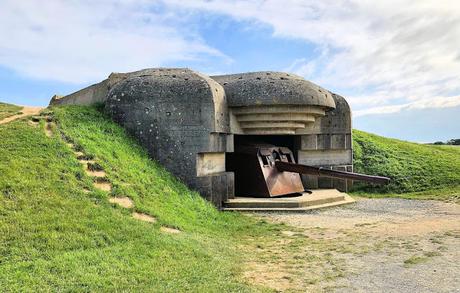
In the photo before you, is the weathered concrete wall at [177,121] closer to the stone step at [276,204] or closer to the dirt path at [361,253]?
the stone step at [276,204]

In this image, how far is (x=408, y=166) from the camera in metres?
15.1

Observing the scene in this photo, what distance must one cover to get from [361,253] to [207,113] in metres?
4.85

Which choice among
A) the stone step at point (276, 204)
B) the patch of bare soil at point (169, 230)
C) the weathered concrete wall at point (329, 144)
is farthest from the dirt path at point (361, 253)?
the weathered concrete wall at point (329, 144)

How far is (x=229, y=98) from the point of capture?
10.9 metres

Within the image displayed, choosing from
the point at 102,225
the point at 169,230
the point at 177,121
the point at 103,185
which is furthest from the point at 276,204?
the point at 102,225

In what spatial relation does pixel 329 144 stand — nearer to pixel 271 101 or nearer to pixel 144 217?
pixel 271 101

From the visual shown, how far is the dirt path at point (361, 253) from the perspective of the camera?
4.59 meters

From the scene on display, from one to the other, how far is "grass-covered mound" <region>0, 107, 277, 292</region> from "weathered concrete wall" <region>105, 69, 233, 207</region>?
1.59ft

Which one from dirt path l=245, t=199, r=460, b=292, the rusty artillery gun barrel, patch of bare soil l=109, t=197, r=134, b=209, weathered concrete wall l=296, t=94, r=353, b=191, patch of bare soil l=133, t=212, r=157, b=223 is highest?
weathered concrete wall l=296, t=94, r=353, b=191

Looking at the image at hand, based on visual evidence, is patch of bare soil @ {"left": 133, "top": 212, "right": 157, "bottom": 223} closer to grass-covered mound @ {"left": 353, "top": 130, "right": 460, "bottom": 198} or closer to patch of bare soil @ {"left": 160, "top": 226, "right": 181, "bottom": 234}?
patch of bare soil @ {"left": 160, "top": 226, "right": 181, "bottom": 234}

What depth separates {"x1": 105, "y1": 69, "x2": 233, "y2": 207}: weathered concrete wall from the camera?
31.2 feet

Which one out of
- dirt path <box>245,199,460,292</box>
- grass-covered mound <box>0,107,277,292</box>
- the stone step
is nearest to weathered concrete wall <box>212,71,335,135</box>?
the stone step

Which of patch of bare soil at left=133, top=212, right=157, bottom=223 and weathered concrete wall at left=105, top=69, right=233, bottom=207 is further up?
weathered concrete wall at left=105, top=69, right=233, bottom=207

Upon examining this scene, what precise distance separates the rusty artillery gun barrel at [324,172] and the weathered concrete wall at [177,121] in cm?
202
